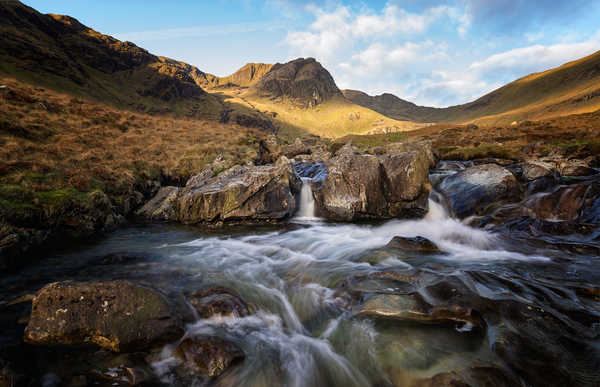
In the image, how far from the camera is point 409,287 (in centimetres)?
527

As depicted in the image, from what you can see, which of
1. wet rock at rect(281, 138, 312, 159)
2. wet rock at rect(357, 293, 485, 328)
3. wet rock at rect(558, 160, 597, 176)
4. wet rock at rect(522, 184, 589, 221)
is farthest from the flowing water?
wet rock at rect(281, 138, 312, 159)

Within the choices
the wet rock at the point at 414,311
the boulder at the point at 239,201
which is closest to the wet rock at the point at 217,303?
the wet rock at the point at 414,311

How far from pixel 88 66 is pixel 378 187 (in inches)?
4043

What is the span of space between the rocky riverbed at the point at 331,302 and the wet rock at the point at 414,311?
2cm

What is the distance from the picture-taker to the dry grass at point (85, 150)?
9078 mm

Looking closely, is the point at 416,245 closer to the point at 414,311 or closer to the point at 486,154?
the point at 414,311

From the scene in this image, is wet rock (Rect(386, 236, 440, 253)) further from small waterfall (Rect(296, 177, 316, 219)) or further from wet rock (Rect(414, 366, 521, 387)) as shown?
small waterfall (Rect(296, 177, 316, 219))

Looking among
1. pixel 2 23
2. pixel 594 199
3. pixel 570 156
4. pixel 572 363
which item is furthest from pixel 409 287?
pixel 2 23

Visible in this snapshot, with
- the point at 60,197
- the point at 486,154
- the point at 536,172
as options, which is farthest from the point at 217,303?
the point at 486,154

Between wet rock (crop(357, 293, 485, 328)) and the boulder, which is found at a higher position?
the boulder

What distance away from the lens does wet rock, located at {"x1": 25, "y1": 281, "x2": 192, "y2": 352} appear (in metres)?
3.57

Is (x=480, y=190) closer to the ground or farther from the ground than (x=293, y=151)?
closer to the ground

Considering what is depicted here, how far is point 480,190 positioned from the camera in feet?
37.2

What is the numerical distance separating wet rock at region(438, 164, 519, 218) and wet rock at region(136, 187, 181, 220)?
44.3 ft
